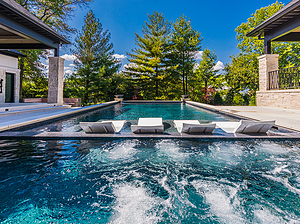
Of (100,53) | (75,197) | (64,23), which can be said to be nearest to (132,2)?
(100,53)

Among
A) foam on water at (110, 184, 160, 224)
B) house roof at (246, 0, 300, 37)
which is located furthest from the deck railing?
foam on water at (110, 184, 160, 224)

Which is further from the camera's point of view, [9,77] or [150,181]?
[9,77]

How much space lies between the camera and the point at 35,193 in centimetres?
167

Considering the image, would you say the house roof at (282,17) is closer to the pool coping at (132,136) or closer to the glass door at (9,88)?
the pool coping at (132,136)

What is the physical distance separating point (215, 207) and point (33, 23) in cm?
800

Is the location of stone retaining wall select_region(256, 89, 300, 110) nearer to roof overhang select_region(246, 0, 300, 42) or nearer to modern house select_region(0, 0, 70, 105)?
roof overhang select_region(246, 0, 300, 42)

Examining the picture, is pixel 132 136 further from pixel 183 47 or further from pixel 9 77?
pixel 183 47

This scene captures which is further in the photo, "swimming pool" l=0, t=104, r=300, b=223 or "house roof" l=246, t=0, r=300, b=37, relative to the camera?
"house roof" l=246, t=0, r=300, b=37

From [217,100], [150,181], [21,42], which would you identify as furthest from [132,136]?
[217,100]

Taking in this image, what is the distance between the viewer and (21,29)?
6246mm

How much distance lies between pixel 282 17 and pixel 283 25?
2.77ft

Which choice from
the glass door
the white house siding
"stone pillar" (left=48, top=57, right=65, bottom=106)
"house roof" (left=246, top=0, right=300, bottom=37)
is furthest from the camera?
the glass door

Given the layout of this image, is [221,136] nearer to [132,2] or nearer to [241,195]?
[241,195]

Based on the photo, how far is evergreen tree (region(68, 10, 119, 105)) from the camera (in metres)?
15.9
